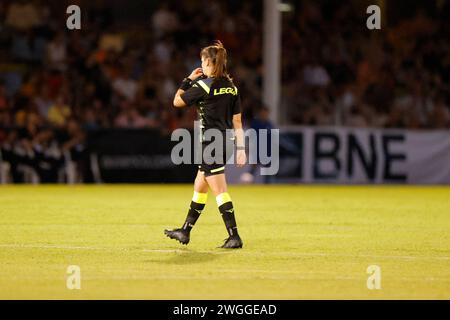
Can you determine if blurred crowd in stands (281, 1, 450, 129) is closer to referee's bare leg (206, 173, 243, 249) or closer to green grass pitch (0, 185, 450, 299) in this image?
green grass pitch (0, 185, 450, 299)

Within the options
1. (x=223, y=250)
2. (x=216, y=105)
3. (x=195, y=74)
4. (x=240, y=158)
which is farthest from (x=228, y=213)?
(x=195, y=74)

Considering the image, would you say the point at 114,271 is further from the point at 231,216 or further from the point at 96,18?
the point at 96,18

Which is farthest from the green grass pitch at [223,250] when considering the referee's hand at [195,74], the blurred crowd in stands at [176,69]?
the blurred crowd in stands at [176,69]

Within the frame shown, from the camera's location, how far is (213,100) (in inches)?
489

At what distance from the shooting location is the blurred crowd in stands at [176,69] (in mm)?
25719

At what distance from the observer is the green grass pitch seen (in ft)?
32.3

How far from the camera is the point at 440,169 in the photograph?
90.5 feet

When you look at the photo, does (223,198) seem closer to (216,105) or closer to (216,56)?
(216,105)

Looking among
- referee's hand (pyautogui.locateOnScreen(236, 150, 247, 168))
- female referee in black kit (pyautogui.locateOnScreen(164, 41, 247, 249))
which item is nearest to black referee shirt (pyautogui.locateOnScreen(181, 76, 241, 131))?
female referee in black kit (pyautogui.locateOnScreen(164, 41, 247, 249))

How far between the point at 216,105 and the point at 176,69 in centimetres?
1650

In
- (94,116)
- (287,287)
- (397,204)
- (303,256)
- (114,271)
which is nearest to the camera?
(287,287)

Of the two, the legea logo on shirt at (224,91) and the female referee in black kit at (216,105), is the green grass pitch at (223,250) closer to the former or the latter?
the female referee in black kit at (216,105)
